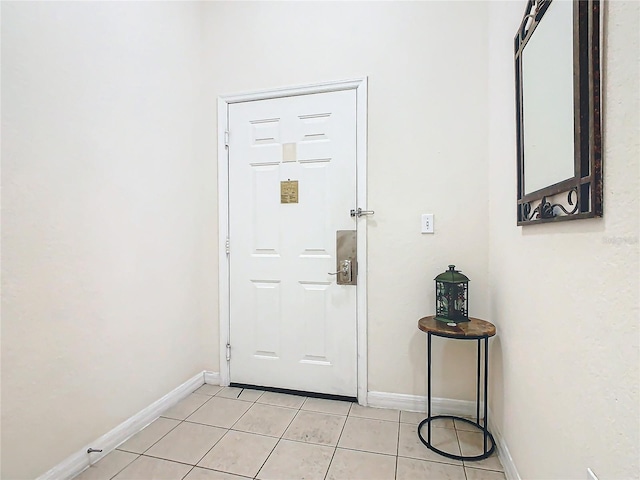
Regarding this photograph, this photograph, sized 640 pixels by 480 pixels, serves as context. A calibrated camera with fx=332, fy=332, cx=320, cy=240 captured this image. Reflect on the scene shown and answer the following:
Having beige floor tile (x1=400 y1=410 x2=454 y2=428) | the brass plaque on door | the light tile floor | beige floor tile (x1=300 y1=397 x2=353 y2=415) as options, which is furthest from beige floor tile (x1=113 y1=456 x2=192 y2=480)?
the brass plaque on door

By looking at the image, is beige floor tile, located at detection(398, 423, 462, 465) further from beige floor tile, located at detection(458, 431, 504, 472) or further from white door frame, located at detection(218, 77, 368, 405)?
white door frame, located at detection(218, 77, 368, 405)

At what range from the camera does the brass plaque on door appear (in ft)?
7.49

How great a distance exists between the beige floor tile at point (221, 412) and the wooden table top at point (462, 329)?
126cm

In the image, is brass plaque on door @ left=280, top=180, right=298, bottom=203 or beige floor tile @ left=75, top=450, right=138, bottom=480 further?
brass plaque on door @ left=280, top=180, right=298, bottom=203

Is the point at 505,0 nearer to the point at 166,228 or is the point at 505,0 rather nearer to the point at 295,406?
the point at 166,228

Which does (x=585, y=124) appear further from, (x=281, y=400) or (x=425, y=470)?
(x=281, y=400)

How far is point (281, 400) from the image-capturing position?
7.36ft

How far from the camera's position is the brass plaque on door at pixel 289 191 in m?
2.28

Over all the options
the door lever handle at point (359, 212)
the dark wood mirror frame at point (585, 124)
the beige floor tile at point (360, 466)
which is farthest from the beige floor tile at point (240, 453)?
the dark wood mirror frame at point (585, 124)

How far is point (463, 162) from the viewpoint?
203cm

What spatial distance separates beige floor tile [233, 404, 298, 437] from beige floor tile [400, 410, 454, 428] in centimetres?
67

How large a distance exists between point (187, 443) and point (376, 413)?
1105mm

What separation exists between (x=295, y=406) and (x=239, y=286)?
0.90 metres

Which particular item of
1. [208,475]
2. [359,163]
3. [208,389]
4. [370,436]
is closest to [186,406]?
[208,389]
